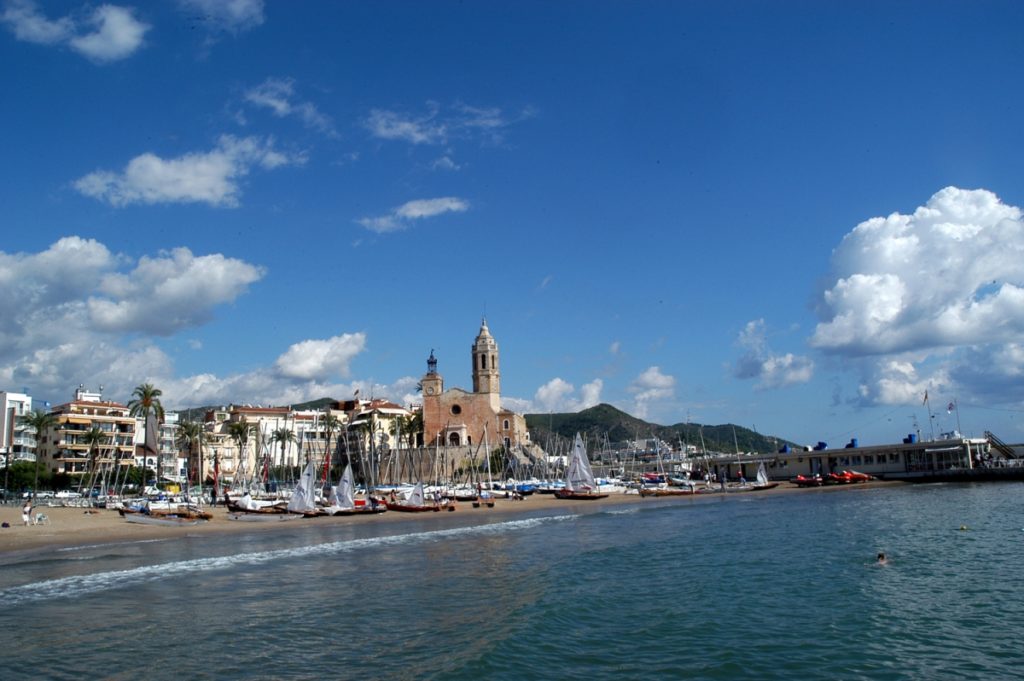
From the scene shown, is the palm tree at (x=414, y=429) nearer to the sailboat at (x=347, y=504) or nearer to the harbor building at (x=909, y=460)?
the harbor building at (x=909, y=460)

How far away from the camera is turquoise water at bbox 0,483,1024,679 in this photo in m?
16.7

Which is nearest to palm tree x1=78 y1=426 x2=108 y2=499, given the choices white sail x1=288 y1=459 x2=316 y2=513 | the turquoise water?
white sail x1=288 y1=459 x2=316 y2=513

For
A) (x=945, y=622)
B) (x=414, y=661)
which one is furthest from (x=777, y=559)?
(x=414, y=661)

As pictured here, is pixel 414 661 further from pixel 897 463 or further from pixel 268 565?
pixel 897 463

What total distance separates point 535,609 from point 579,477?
6058cm

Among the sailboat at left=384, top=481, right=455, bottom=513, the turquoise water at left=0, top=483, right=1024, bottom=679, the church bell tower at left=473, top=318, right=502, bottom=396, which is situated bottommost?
the turquoise water at left=0, top=483, right=1024, bottom=679

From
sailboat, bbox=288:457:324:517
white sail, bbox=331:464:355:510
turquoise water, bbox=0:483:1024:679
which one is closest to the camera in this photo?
turquoise water, bbox=0:483:1024:679

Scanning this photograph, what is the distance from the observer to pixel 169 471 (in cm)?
13088

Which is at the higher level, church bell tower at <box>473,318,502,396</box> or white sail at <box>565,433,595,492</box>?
church bell tower at <box>473,318,502,396</box>

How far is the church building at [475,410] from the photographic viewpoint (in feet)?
443

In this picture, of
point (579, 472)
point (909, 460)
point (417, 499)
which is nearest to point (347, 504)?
point (417, 499)

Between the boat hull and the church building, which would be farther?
the church building

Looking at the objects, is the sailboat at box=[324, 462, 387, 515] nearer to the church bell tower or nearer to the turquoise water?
the turquoise water

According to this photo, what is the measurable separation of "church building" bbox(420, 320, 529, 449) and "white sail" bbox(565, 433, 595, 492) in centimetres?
4928
